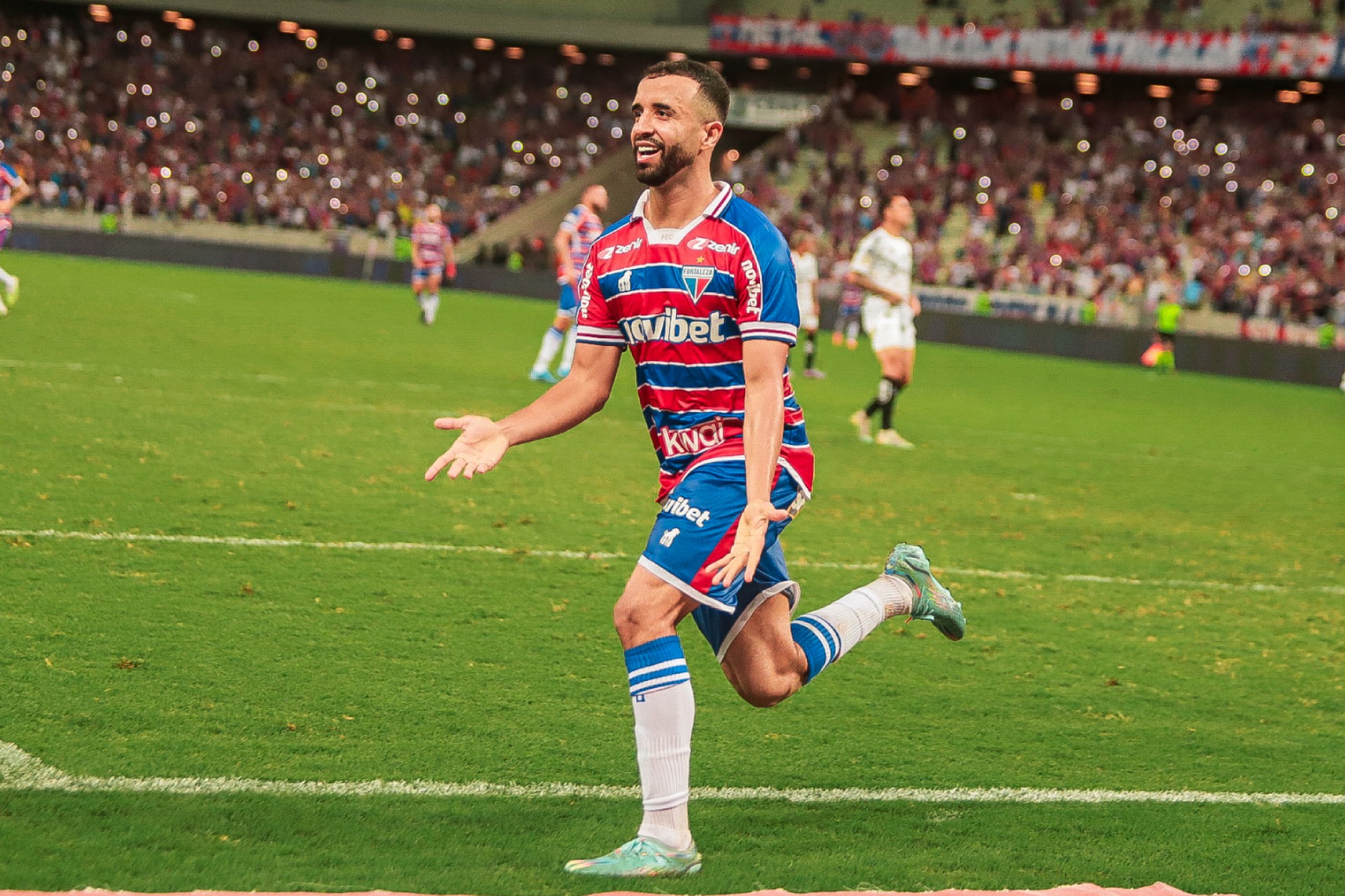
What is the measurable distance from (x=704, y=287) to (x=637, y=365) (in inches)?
15.4

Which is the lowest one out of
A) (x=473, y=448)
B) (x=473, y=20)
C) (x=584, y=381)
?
(x=473, y=448)

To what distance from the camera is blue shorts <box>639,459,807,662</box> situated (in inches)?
158

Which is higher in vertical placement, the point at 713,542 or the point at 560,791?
the point at 713,542

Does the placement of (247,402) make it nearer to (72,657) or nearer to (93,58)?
(72,657)

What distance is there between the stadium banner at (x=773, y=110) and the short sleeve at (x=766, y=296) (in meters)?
47.6

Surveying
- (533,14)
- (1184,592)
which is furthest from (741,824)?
(533,14)

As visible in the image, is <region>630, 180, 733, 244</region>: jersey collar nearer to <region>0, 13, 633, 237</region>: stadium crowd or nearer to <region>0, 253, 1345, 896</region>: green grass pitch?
<region>0, 253, 1345, 896</region>: green grass pitch

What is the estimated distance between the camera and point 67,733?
461cm

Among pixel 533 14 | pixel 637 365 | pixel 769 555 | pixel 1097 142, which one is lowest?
pixel 769 555

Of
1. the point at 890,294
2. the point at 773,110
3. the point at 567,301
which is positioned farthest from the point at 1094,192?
the point at 890,294

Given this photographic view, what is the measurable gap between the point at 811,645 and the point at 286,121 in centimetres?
5064

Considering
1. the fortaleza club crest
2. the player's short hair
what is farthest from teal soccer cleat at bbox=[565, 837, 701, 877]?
the player's short hair

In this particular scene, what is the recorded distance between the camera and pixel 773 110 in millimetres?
50906

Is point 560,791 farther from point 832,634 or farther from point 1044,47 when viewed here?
point 1044,47
